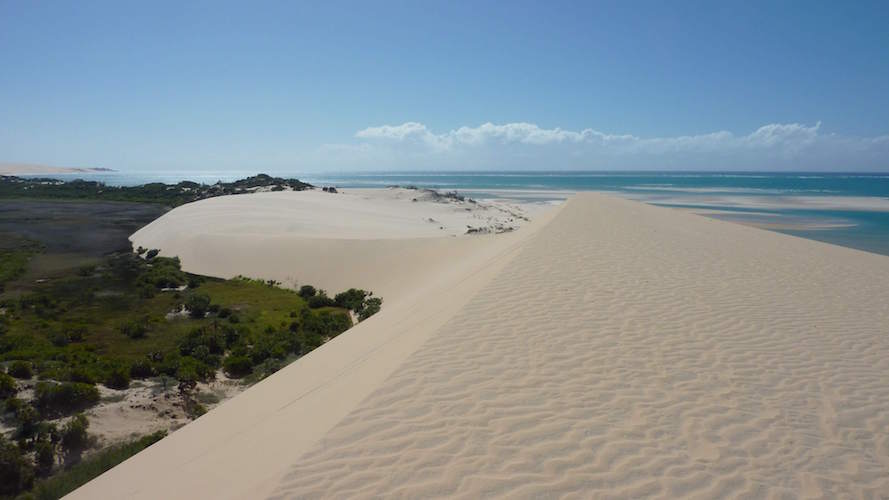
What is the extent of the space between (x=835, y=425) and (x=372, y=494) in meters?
5.03

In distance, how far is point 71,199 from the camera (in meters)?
59.5

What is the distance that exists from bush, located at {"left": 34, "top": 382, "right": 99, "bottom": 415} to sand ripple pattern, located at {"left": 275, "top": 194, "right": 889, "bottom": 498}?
584cm

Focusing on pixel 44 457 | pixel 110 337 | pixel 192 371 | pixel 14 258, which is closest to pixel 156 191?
pixel 14 258

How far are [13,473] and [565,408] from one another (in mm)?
6774

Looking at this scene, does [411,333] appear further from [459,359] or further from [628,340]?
[628,340]

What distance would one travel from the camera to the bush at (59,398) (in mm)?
7863

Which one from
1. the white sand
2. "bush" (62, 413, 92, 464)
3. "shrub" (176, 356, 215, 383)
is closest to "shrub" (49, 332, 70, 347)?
"shrub" (176, 356, 215, 383)

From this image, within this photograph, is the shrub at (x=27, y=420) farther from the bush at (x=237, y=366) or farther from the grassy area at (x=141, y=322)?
the bush at (x=237, y=366)

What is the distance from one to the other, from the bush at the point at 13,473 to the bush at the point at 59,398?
1675mm

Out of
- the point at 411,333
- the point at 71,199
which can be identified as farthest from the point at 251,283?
the point at 71,199

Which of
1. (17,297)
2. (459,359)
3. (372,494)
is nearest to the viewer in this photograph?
(372,494)

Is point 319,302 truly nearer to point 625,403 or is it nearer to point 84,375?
point 84,375

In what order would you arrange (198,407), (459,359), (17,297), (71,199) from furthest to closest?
(71,199)
(17,297)
(198,407)
(459,359)

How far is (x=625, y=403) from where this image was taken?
5.46 metres
